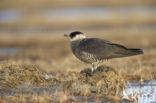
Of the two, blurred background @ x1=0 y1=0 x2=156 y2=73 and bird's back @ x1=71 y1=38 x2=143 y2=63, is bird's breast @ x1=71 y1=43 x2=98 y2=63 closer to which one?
bird's back @ x1=71 y1=38 x2=143 y2=63

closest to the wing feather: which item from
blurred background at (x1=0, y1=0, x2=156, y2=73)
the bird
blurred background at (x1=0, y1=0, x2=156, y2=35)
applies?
the bird

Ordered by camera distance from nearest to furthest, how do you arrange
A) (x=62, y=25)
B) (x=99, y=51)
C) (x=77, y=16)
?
1. (x=99, y=51)
2. (x=62, y=25)
3. (x=77, y=16)

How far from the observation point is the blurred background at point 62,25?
489 inches

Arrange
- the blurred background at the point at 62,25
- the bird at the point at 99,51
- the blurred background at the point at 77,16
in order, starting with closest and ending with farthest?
the bird at the point at 99,51 → the blurred background at the point at 62,25 → the blurred background at the point at 77,16

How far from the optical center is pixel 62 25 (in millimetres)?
18688

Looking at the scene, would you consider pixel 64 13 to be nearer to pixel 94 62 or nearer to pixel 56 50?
pixel 56 50

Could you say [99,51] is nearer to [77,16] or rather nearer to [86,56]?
[86,56]

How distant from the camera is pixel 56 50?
13.1 metres

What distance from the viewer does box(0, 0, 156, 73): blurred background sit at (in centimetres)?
1242

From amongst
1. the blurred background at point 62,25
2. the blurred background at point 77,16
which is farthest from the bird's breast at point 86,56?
the blurred background at point 77,16

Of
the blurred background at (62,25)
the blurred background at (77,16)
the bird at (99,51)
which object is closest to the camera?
the bird at (99,51)

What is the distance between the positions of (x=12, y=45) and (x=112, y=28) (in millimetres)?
4683

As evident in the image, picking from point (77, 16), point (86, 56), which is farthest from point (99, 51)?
point (77, 16)

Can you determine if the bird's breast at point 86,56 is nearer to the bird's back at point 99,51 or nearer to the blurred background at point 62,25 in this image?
the bird's back at point 99,51
